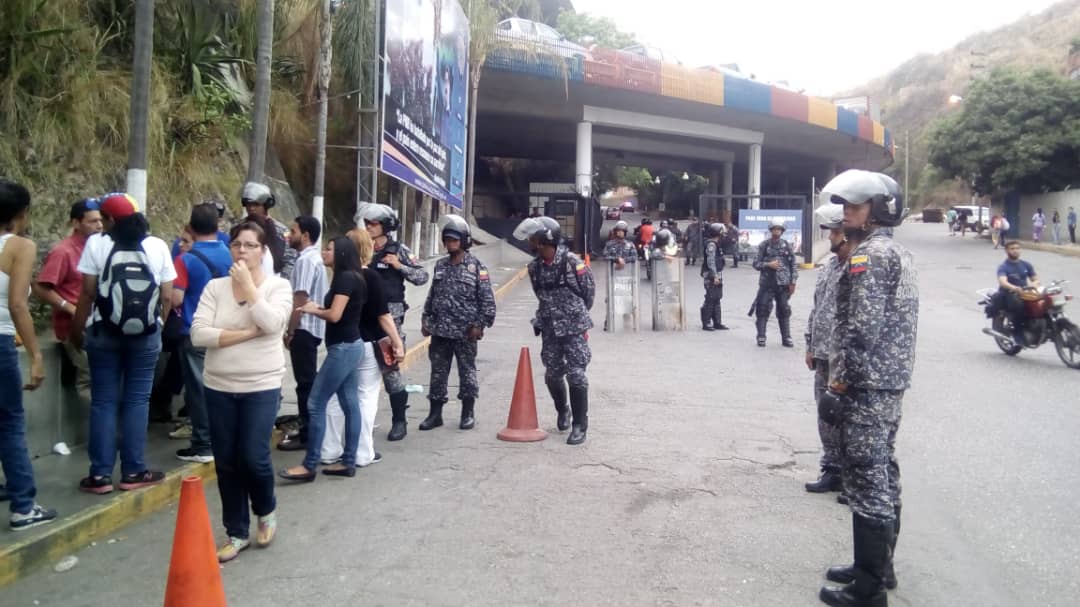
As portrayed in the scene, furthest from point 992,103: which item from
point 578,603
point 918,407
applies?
point 578,603

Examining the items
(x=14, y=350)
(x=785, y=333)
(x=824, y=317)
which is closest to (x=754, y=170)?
(x=785, y=333)

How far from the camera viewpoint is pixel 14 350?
170 inches

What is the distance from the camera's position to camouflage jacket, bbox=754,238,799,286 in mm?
11750

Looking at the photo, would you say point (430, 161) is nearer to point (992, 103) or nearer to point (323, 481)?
point (323, 481)

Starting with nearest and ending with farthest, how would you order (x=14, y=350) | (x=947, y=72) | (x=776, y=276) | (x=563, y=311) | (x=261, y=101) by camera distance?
1. (x=14, y=350)
2. (x=563, y=311)
3. (x=261, y=101)
4. (x=776, y=276)
5. (x=947, y=72)

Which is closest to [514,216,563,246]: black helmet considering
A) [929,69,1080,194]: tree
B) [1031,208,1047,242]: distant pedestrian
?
[1031,208,1047,242]: distant pedestrian

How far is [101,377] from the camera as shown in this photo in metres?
4.96

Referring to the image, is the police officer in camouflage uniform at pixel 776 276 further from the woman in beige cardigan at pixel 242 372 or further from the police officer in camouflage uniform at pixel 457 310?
the woman in beige cardigan at pixel 242 372

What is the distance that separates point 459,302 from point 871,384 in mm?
3786

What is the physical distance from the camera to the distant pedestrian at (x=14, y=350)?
427cm

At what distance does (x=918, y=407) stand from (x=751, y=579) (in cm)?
476

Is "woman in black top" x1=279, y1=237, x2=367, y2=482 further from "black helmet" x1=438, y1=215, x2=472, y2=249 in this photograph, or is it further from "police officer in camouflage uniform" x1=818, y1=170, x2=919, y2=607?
"police officer in camouflage uniform" x1=818, y1=170, x2=919, y2=607

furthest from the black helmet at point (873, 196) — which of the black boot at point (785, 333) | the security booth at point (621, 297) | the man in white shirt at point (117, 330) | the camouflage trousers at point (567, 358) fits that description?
the security booth at point (621, 297)

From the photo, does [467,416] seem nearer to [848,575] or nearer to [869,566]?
[848,575]
